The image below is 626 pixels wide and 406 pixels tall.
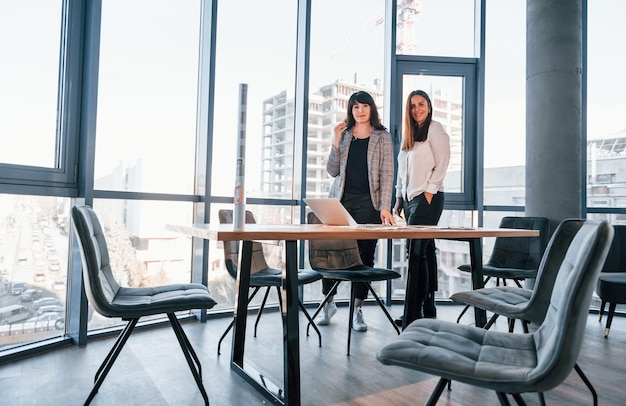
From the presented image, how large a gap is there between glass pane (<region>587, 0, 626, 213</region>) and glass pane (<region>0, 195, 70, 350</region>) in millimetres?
4587

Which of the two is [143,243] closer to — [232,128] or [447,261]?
[232,128]

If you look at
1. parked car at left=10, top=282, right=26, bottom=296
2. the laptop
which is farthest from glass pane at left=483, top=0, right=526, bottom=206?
parked car at left=10, top=282, right=26, bottom=296

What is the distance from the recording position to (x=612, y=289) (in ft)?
10.7

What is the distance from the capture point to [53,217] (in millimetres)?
2871

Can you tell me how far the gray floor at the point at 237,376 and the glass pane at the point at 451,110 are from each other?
2.00 meters

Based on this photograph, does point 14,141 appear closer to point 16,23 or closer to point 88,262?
point 16,23

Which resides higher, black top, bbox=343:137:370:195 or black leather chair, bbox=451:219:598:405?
black top, bbox=343:137:370:195

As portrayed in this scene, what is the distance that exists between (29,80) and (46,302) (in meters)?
1.39

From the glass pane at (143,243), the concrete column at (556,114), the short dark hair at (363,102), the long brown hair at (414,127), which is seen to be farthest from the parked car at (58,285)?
the concrete column at (556,114)

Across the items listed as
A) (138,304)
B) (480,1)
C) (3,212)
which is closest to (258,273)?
(138,304)

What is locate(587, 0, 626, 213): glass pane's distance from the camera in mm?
4273

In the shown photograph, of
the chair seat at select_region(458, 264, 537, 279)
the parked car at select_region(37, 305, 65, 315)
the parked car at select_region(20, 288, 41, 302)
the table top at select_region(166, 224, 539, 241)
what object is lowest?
the parked car at select_region(37, 305, 65, 315)

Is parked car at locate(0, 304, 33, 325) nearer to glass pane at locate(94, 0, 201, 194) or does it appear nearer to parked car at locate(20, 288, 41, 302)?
parked car at locate(20, 288, 41, 302)

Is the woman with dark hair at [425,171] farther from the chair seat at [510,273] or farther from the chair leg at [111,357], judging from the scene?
the chair leg at [111,357]
